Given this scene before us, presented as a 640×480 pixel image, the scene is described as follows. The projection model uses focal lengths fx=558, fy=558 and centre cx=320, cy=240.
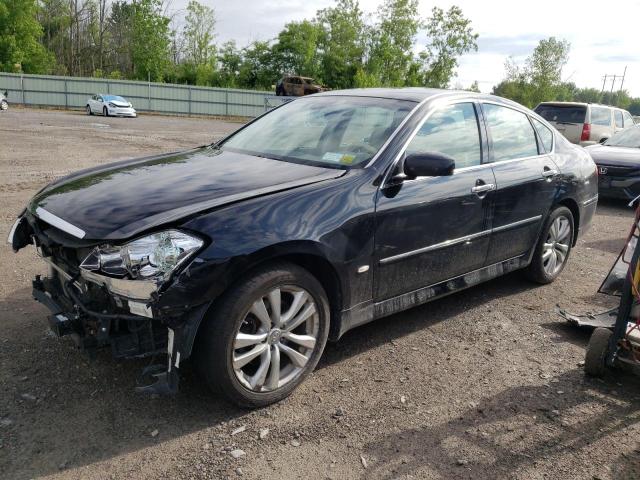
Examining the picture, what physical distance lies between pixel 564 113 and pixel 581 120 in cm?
53

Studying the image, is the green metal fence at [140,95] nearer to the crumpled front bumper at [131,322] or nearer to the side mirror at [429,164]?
the side mirror at [429,164]

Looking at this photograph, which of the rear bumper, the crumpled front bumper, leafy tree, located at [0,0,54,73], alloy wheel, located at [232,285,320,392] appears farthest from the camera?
leafy tree, located at [0,0,54,73]

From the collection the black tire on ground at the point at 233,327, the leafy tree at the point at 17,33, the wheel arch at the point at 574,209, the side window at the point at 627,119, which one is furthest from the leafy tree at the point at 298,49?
the black tire on ground at the point at 233,327

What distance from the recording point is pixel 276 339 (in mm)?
3037

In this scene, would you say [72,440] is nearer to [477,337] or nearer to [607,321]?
[477,337]

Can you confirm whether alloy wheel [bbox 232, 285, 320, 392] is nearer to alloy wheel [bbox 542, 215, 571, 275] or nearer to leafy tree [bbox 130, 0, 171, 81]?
alloy wheel [bbox 542, 215, 571, 275]

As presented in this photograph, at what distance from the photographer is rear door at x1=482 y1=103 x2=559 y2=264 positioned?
436 cm

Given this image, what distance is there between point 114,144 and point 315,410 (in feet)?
46.5

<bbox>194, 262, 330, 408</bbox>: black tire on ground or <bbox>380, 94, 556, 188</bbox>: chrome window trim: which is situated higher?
<bbox>380, 94, 556, 188</bbox>: chrome window trim

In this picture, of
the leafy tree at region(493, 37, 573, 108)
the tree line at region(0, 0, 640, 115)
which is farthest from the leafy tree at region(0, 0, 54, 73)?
the leafy tree at region(493, 37, 573, 108)

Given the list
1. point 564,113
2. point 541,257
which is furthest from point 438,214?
point 564,113

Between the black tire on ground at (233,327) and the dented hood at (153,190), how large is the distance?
1.43 feet

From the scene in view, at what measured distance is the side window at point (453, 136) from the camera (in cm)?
379

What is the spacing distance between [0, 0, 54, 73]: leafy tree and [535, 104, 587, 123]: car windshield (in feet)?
133
